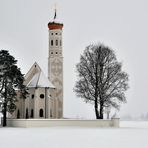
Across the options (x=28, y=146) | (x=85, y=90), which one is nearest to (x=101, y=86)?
(x=85, y=90)

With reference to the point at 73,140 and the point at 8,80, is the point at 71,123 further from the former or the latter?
the point at 73,140

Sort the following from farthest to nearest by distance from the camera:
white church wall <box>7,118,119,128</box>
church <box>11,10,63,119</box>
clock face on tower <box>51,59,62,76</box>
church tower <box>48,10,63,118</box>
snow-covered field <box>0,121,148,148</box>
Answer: clock face on tower <box>51,59,62,76</box>
church tower <box>48,10,63,118</box>
church <box>11,10,63,119</box>
white church wall <box>7,118,119,128</box>
snow-covered field <box>0,121,148,148</box>

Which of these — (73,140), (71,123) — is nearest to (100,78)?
(71,123)

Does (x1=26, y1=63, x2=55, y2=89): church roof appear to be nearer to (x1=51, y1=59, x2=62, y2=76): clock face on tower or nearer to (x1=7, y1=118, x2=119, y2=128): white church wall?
(x1=51, y1=59, x2=62, y2=76): clock face on tower

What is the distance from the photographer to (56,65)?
79375mm

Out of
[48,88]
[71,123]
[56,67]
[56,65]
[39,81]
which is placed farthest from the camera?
[56,65]

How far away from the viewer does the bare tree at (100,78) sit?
62.1m

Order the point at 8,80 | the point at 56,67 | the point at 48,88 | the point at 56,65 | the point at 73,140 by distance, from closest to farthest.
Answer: the point at 73,140 < the point at 8,80 < the point at 48,88 < the point at 56,67 < the point at 56,65

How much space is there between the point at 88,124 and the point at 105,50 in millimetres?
12500

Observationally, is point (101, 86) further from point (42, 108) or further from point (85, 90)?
point (42, 108)

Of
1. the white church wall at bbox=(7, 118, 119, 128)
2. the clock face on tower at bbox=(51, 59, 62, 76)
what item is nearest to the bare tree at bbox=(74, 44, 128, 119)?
the white church wall at bbox=(7, 118, 119, 128)

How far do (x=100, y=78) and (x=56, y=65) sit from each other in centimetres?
1838

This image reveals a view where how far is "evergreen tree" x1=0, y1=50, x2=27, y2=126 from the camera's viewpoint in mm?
62500

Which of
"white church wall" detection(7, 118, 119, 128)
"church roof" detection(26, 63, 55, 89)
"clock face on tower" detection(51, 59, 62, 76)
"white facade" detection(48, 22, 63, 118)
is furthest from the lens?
"clock face on tower" detection(51, 59, 62, 76)
